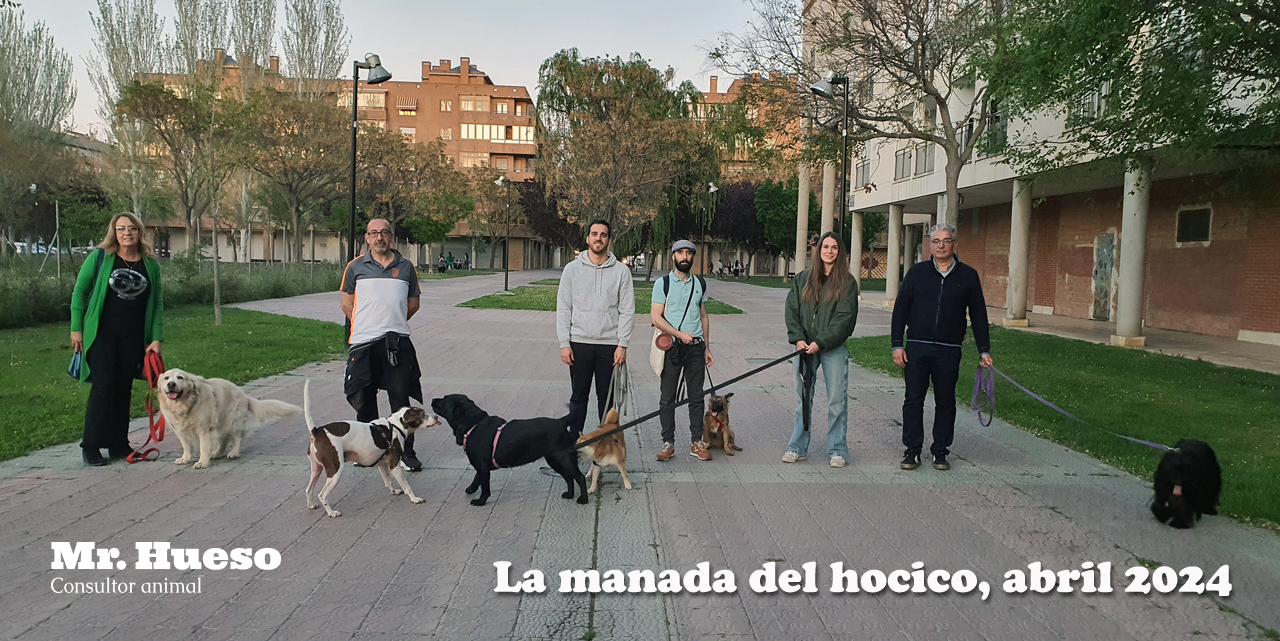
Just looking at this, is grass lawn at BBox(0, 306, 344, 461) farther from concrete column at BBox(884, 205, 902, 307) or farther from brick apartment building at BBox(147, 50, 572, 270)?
brick apartment building at BBox(147, 50, 572, 270)

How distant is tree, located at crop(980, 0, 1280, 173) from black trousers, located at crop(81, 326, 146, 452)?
1008cm

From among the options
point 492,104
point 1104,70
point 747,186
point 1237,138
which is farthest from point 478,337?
point 492,104

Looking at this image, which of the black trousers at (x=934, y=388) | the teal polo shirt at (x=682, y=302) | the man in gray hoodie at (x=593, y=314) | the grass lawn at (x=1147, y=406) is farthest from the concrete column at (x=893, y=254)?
the man in gray hoodie at (x=593, y=314)

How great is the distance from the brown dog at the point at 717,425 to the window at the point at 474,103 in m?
80.4

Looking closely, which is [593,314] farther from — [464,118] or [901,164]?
[464,118]

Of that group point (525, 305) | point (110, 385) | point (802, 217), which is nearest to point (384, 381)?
point (110, 385)

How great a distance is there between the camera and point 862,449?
6.89m

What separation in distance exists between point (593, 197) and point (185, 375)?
24932 millimetres

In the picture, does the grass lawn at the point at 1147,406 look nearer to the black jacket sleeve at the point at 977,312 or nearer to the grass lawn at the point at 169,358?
the black jacket sleeve at the point at 977,312

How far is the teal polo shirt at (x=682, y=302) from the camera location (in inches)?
237

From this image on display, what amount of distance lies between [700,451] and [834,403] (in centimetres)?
113

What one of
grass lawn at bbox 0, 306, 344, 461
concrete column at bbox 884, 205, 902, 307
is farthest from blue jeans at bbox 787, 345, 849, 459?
concrete column at bbox 884, 205, 902, 307

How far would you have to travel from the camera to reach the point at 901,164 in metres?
29.1

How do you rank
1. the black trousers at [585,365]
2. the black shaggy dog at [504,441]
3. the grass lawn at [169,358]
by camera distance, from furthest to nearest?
the grass lawn at [169,358], the black trousers at [585,365], the black shaggy dog at [504,441]
